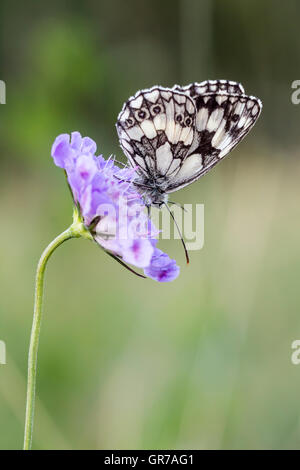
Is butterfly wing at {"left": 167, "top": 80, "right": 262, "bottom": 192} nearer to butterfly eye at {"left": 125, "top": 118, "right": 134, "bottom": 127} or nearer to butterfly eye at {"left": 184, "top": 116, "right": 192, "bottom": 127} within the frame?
butterfly eye at {"left": 184, "top": 116, "right": 192, "bottom": 127}

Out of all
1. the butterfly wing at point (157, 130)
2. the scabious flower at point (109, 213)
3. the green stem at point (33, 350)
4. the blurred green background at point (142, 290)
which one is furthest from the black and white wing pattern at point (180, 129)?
the blurred green background at point (142, 290)

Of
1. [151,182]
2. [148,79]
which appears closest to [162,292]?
[151,182]

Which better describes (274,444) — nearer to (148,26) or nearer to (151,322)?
(151,322)

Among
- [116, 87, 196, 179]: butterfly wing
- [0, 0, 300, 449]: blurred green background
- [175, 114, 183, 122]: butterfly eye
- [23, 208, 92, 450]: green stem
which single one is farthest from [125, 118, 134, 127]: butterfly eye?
[0, 0, 300, 449]: blurred green background

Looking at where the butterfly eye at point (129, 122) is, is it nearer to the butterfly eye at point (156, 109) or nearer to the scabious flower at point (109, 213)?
the butterfly eye at point (156, 109)

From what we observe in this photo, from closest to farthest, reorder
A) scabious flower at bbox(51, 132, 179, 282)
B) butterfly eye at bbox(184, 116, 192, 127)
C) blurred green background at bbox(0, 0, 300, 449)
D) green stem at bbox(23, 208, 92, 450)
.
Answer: green stem at bbox(23, 208, 92, 450)
scabious flower at bbox(51, 132, 179, 282)
butterfly eye at bbox(184, 116, 192, 127)
blurred green background at bbox(0, 0, 300, 449)

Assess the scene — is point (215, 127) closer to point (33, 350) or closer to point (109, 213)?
point (109, 213)

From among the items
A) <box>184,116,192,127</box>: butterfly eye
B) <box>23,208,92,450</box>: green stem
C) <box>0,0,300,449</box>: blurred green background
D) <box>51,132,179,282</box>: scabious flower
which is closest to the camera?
<box>23,208,92,450</box>: green stem

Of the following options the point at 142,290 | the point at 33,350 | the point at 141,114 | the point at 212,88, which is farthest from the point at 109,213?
the point at 142,290
